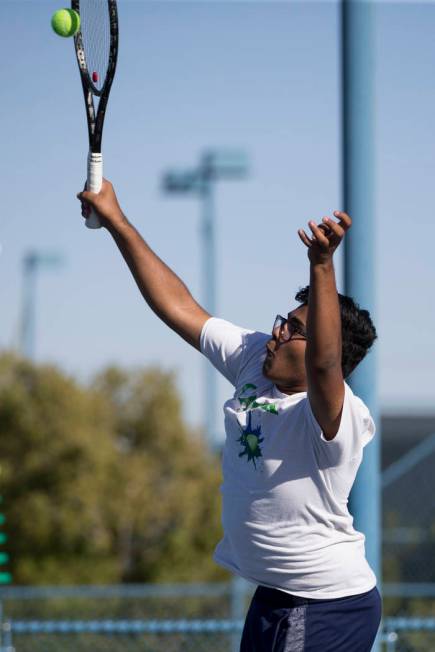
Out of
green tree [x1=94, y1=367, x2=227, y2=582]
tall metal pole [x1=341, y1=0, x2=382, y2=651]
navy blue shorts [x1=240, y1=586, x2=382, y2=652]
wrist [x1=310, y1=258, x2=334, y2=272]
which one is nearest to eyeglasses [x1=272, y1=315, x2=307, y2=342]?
wrist [x1=310, y1=258, x2=334, y2=272]

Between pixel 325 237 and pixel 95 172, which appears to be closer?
pixel 325 237

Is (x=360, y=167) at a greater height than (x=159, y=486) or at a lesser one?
greater

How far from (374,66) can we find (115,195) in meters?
1.83

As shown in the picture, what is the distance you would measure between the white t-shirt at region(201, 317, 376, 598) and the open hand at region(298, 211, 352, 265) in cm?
45

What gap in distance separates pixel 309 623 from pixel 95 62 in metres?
2.04

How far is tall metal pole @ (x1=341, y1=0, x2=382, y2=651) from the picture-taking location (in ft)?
16.9

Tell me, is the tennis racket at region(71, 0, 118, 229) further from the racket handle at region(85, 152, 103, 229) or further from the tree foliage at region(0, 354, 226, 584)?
the tree foliage at region(0, 354, 226, 584)

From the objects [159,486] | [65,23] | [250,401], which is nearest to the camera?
[250,401]

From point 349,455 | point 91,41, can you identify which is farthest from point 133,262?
point 349,455

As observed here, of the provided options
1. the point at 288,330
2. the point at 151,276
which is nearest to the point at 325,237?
the point at 288,330

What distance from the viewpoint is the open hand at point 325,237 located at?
2.91m

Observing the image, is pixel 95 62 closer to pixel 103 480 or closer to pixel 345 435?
pixel 345 435

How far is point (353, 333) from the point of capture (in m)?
3.35

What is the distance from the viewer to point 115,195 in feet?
12.8
